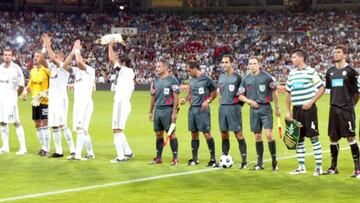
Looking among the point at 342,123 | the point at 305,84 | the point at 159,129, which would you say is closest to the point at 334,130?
the point at 342,123

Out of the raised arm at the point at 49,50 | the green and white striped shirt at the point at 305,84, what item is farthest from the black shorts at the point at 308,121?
the raised arm at the point at 49,50

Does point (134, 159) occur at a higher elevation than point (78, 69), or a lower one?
lower

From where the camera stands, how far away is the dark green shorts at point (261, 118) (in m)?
15.0

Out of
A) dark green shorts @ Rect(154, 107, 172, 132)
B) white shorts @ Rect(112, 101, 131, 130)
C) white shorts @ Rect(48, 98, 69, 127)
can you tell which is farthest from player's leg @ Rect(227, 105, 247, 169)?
white shorts @ Rect(48, 98, 69, 127)

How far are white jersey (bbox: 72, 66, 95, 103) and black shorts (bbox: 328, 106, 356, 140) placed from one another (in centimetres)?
599

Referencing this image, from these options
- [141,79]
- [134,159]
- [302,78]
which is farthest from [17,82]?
[141,79]

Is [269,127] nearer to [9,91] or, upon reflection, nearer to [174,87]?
[174,87]

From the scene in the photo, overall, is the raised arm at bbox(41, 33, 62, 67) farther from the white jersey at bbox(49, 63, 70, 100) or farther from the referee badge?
the referee badge

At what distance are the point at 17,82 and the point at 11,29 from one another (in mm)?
50650

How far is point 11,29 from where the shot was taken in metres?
68.2

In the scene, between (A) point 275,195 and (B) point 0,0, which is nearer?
(A) point 275,195

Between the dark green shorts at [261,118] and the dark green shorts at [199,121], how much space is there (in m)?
1.31

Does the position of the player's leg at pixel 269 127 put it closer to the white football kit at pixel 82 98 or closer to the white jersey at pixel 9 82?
the white football kit at pixel 82 98

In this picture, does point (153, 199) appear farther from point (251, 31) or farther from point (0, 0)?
point (0, 0)
